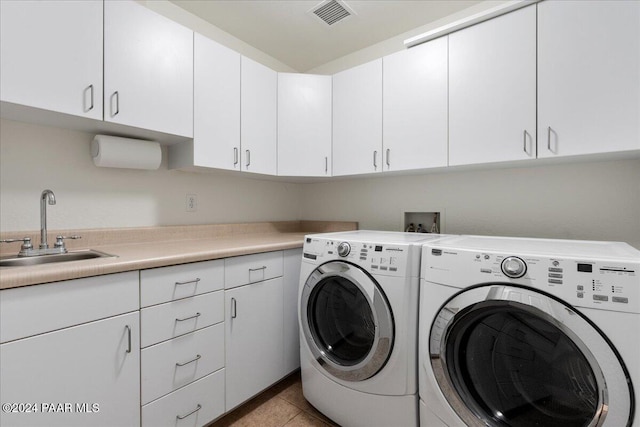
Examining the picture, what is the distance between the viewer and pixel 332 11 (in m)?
1.99

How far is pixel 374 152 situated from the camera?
2004 millimetres

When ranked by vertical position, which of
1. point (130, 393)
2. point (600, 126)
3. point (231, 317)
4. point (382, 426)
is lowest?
point (382, 426)

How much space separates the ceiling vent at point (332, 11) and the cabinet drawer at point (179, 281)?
1.79 m

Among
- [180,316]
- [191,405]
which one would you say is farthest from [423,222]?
[191,405]

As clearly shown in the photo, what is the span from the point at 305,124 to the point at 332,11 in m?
0.78

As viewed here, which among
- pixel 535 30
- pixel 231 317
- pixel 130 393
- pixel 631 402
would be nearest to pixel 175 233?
pixel 231 317

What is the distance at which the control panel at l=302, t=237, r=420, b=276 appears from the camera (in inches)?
51.8

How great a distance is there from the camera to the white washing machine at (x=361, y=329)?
1.30 metres

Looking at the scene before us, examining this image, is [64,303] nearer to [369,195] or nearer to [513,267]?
[513,267]

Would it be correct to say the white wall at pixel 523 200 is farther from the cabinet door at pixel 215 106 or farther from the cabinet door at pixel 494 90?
the cabinet door at pixel 215 106

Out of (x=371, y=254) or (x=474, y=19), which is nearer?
(x=371, y=254)

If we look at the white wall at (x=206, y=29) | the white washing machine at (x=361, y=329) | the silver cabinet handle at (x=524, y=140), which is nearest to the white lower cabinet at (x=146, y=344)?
the white washing machine at (x=361, y=329)

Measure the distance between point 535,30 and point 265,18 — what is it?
1667mm

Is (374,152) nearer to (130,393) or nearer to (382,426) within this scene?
(382,426)
